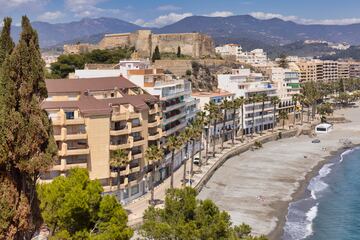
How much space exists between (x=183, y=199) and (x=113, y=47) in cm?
13194

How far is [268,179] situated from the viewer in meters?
82.2

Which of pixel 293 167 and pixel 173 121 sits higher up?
pixel 173 121

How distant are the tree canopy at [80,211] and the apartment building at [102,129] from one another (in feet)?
80.6

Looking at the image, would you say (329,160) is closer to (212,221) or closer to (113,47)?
(212,221)

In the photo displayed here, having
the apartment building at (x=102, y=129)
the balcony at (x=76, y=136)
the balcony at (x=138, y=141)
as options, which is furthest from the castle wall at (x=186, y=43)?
the balcony at (x=76, y=136)

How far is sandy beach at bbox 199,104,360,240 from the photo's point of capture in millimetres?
61550

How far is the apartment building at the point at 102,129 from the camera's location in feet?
186

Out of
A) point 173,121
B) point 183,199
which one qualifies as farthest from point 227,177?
point 183,199

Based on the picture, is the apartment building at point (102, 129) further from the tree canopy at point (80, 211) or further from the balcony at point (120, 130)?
the tree canopy at point (80, 211)

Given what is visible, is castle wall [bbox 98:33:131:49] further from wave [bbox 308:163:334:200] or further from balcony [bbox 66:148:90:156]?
balcony [bbox 66:148:90:156]

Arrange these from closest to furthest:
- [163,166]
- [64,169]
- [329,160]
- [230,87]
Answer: [64,169], [163,166], [329,160], [230,87]

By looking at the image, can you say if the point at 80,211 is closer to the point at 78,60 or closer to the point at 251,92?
the point at 78,60

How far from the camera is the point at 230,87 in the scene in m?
130

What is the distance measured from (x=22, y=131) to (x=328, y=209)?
5228 cm
